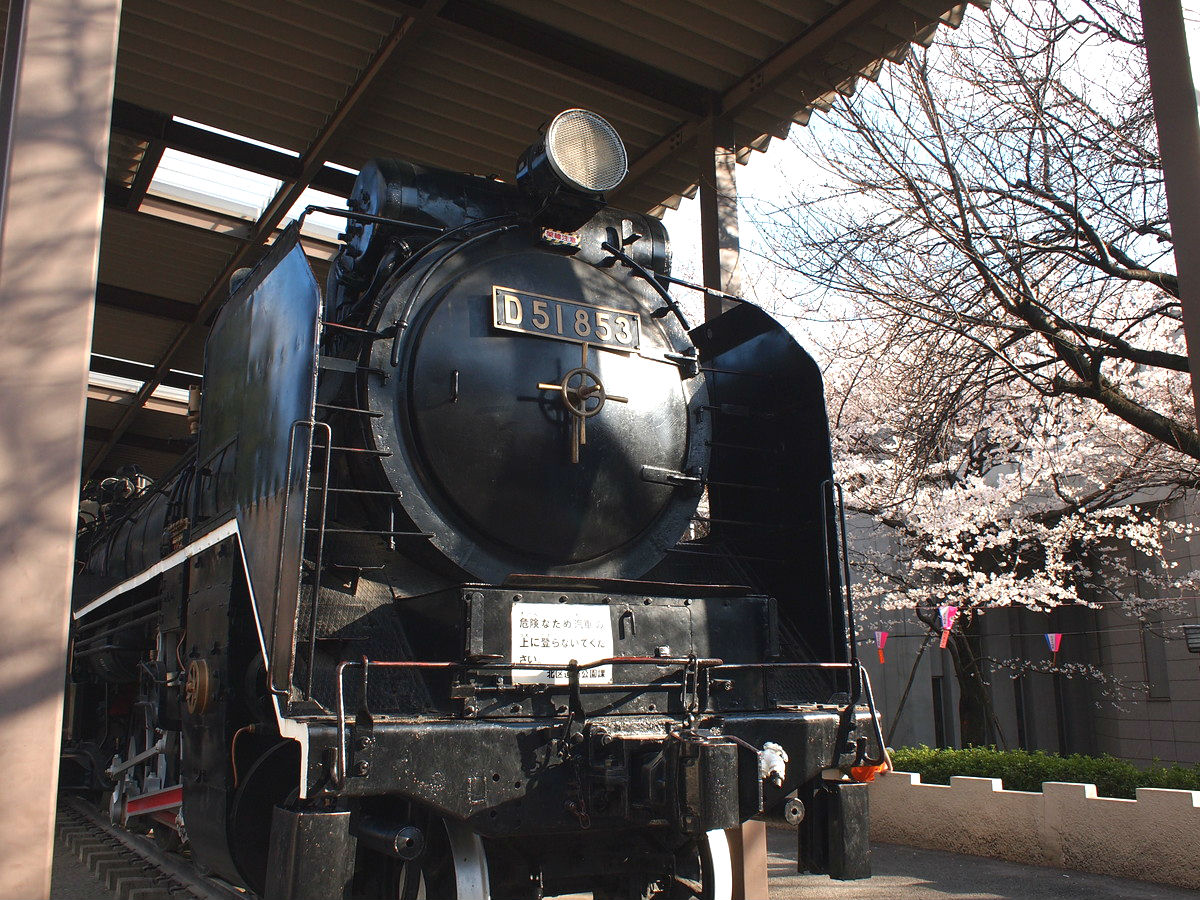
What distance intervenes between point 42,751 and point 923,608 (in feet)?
47.8

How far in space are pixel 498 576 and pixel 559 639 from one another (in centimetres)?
50

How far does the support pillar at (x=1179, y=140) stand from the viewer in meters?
3.36

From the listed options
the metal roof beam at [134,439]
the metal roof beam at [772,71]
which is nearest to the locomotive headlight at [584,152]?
the metal roof beam at [772,71]

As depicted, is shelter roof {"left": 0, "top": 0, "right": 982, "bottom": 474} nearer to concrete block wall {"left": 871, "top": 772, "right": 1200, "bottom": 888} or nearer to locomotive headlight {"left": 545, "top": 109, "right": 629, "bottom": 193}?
locomotive headlight {"left": 545, "top": 109, "right": 629, "bottom": 193}

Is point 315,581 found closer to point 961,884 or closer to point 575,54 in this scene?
point 575,54

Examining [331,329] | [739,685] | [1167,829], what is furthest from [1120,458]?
[331,329]

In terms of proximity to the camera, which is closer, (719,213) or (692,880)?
(692,880)

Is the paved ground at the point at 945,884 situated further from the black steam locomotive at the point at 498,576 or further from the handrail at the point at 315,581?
the handrail at the point at 315,581

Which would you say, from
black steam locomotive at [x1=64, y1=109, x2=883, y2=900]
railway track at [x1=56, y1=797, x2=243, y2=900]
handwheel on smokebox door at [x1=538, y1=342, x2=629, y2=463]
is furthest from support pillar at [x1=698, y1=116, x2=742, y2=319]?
railway track at [x1=56, y1=797, x2=243, y2=900]

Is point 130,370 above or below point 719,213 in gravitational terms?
above

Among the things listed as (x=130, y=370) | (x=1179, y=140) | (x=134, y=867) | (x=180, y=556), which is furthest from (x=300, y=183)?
(x=1179, y=140)

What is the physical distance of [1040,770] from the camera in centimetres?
840

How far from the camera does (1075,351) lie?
614cm

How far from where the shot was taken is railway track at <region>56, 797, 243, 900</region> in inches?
182
